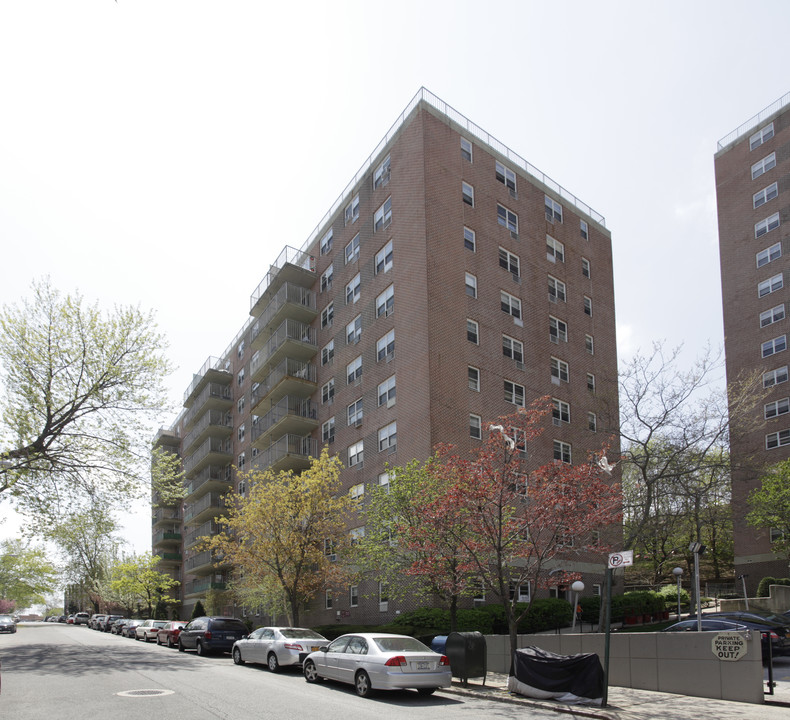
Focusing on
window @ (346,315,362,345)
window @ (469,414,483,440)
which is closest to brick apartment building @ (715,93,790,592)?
window @ (469,414,483,440)

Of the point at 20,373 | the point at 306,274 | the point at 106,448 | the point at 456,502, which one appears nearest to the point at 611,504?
the point at 456,502

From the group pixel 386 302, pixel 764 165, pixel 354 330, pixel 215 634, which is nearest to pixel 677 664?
pixel 215 634

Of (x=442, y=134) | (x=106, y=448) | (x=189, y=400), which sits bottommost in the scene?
(x=106, y=448)

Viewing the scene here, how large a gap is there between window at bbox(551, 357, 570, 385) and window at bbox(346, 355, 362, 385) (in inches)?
398

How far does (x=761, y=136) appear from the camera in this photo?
176ft

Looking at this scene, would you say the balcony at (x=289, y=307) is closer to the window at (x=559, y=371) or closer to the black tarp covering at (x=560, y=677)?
the window at (x=559, y=371)

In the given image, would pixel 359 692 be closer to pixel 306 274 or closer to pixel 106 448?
pixel 106 448

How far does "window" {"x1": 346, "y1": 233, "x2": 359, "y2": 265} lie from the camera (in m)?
39.7

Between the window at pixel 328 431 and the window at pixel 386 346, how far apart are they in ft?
19.3

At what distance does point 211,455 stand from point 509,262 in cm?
3176

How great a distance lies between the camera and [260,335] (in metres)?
48.7

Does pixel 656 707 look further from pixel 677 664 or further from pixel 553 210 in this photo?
pixel 553 210

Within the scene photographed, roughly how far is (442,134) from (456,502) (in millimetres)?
22993

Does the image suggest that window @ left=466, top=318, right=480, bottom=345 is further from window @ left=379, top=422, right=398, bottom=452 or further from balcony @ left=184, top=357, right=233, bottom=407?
balcony @ left=184, top=357, right=233, bottom=407
